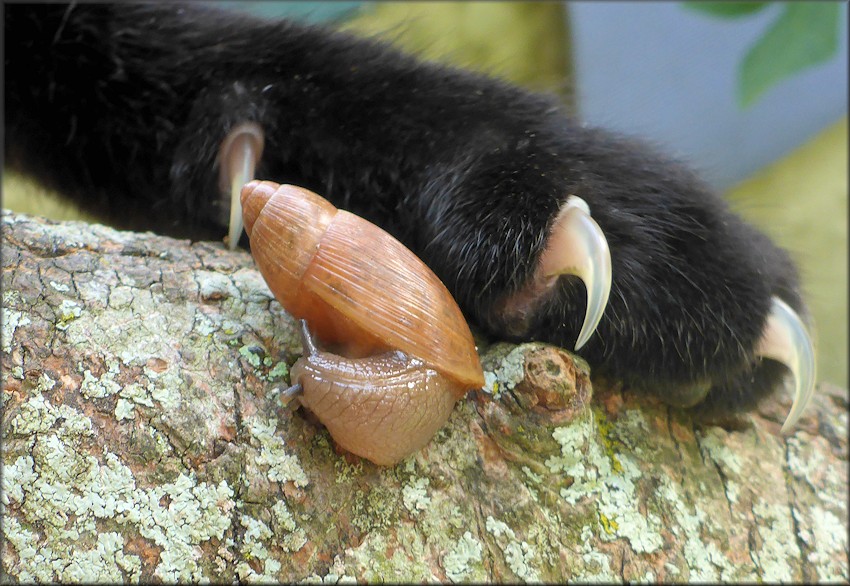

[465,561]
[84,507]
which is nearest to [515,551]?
[465,561]

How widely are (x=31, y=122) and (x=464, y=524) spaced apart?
709 millimetres

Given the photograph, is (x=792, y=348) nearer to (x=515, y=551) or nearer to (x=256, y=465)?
(x=515, y=551)

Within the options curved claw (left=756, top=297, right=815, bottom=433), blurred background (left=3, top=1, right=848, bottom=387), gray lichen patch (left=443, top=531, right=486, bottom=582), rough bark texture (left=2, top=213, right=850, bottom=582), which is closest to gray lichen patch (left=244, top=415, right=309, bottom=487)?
rough bark texture (left=2, top=213, right=850, bottom=582)

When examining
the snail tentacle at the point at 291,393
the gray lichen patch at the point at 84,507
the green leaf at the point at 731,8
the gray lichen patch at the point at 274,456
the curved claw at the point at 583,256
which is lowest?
the gray lichen patch at the point at 84,507

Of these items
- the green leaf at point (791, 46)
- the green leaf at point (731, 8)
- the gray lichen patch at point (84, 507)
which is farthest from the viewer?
the green leaf at point (731, 8)

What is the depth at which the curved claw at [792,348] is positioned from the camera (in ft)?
2.20

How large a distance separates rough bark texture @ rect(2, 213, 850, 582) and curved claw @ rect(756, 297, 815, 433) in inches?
4.7

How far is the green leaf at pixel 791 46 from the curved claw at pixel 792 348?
127 centimetres

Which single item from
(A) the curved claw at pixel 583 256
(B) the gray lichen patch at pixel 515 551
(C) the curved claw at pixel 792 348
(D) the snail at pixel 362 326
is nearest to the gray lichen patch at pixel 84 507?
(D) the snail at pixel 362 326

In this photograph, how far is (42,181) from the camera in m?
0.90

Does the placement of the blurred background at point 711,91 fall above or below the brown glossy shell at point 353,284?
below

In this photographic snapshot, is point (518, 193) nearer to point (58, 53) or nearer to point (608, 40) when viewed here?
point (58, 53)

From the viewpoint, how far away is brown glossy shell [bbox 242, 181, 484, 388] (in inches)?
21.2

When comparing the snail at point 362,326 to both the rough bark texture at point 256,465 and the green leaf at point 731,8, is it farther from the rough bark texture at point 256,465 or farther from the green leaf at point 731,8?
the green leaf at point 731,8
